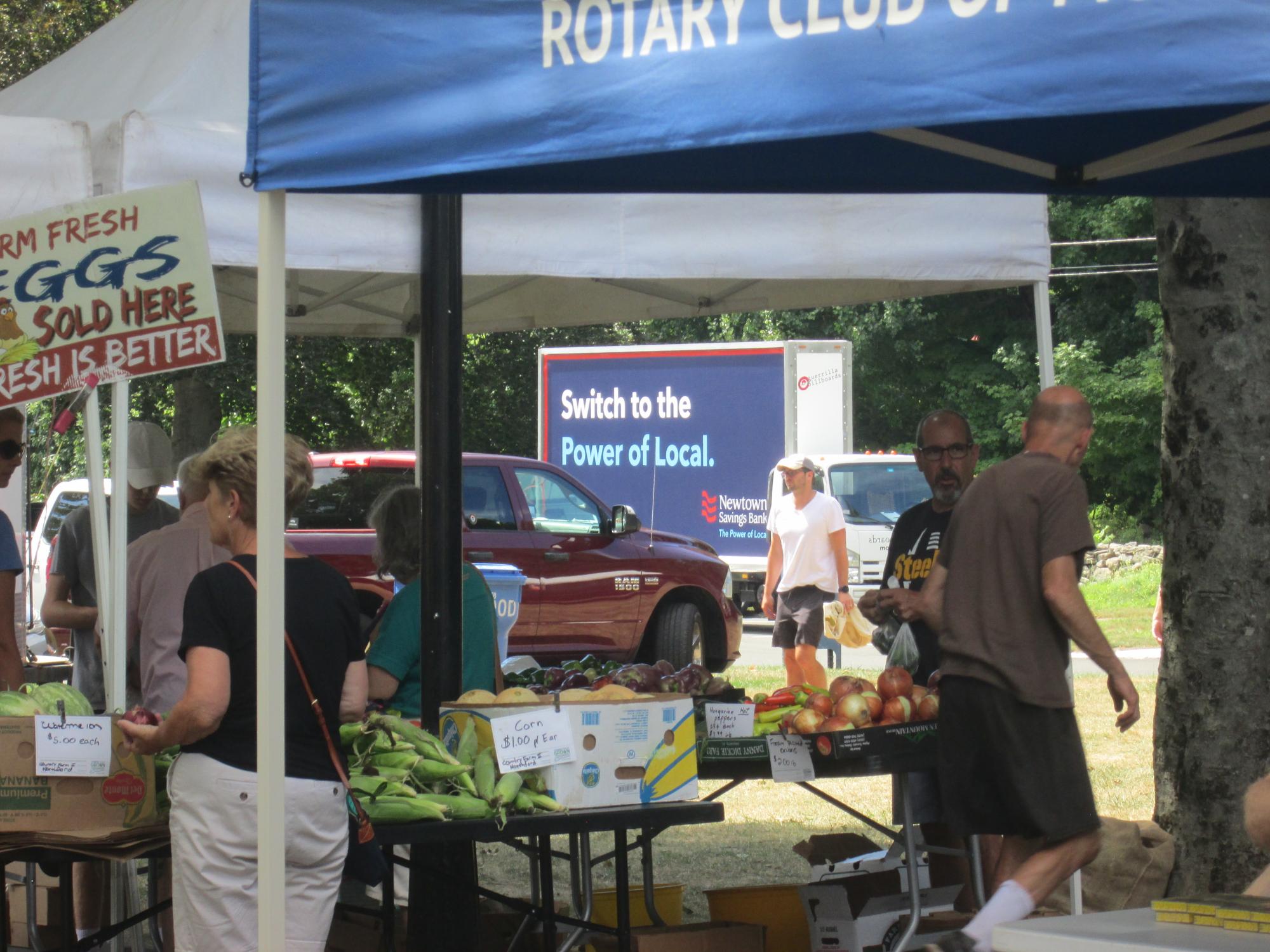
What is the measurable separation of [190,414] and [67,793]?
11.5m

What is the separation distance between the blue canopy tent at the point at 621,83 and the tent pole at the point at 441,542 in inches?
44.5

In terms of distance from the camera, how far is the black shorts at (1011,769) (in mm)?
3561

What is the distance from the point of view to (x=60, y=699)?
343cm

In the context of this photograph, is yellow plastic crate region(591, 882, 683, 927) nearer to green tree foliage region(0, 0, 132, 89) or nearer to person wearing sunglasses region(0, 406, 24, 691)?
person wearing sunglasses region(0, 406, 24, 691)

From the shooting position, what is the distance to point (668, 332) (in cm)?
3775

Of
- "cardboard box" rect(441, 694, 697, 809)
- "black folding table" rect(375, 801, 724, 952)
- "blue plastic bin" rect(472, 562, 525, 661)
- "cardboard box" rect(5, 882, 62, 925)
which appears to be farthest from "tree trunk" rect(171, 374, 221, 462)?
"cardboard box" rect(441, 694, 697, 809)

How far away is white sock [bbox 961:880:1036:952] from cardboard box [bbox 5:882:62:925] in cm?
313

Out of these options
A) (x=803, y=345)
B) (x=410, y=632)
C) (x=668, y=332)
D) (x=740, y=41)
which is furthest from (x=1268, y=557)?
(x=668, y=332)

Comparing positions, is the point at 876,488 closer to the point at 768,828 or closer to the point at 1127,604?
the point at 1127,604

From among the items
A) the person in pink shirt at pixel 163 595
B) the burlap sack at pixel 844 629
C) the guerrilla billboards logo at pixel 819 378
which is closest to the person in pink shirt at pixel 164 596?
the person in pink shirt at pixel 163 595

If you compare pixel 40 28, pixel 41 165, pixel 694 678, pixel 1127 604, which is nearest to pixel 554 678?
pixel 694 678

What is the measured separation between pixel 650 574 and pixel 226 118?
7.96 m

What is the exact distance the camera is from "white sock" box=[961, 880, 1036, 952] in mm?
3164

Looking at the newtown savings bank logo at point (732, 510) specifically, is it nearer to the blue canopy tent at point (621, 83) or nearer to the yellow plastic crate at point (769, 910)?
the yellow plastic crate at point (769, 910)
